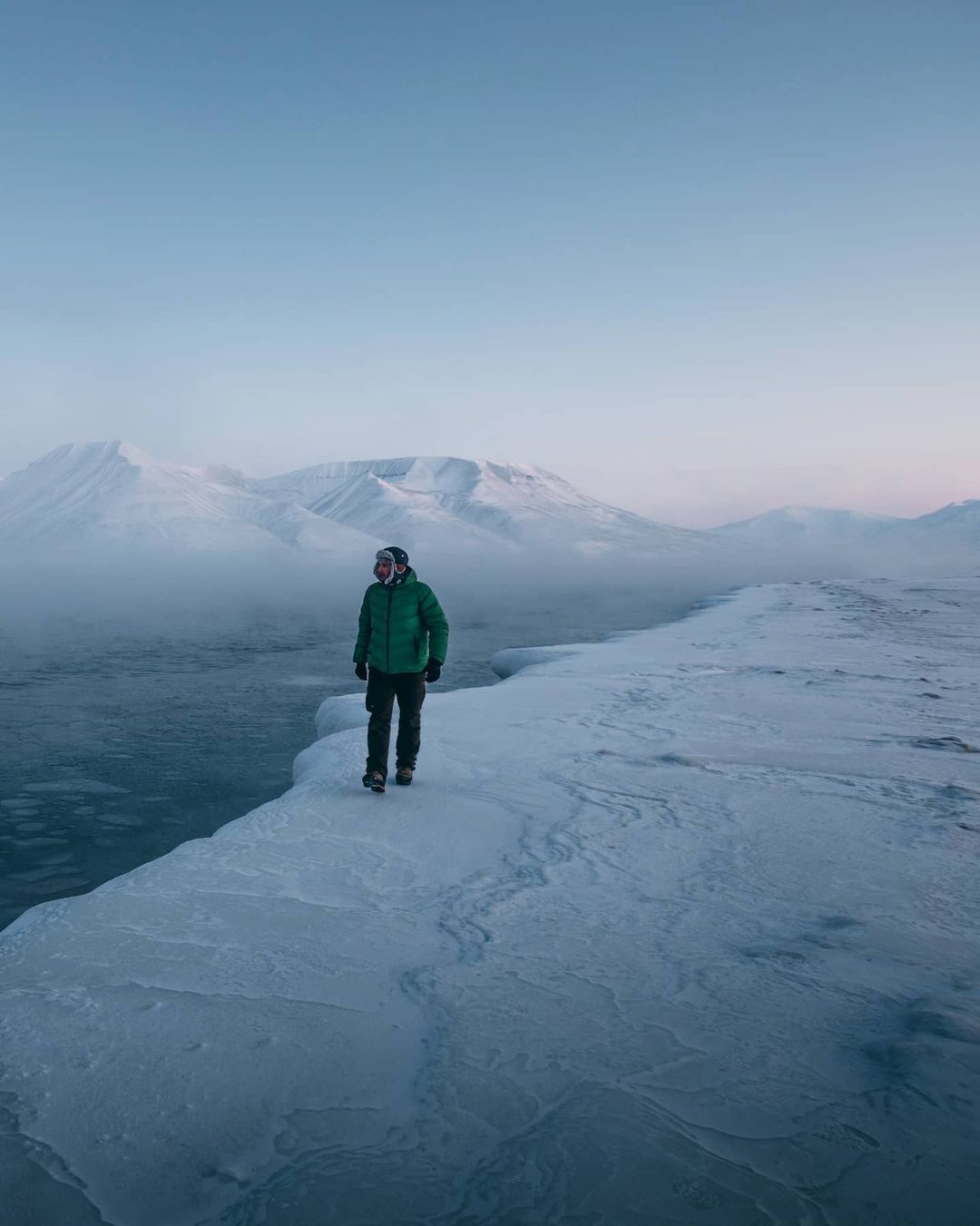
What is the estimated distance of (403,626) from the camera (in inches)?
235

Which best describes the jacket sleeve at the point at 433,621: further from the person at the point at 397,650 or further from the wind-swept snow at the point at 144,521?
the wind-swept snow at the point at 144,521

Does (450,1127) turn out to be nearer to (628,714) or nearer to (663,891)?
(663,891)

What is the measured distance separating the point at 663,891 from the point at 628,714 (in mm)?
5061

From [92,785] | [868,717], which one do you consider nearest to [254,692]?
[92,785]

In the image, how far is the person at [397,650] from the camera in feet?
19.5

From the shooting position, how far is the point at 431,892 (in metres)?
4.09

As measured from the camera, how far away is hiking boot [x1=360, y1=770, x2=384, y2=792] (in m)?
5.89

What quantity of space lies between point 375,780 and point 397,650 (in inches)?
40.5

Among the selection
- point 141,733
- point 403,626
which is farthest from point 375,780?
point 141,733

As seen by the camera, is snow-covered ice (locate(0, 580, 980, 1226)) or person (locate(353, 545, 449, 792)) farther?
person (locate(353, 545, 449, 792))

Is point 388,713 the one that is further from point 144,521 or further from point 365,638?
point 144,521

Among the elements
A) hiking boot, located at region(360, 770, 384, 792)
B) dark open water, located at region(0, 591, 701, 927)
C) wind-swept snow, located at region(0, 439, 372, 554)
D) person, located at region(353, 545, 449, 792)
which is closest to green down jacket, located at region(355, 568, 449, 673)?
person, located at region(353, 545, 449, 792)

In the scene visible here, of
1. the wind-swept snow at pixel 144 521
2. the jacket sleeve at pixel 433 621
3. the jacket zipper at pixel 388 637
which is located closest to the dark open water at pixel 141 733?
the jacket zipper at pixel 388 637

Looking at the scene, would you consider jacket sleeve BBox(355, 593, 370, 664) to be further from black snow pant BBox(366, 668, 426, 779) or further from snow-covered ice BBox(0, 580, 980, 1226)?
snow-covered ice BBox(0, 580, 980, 1226)
